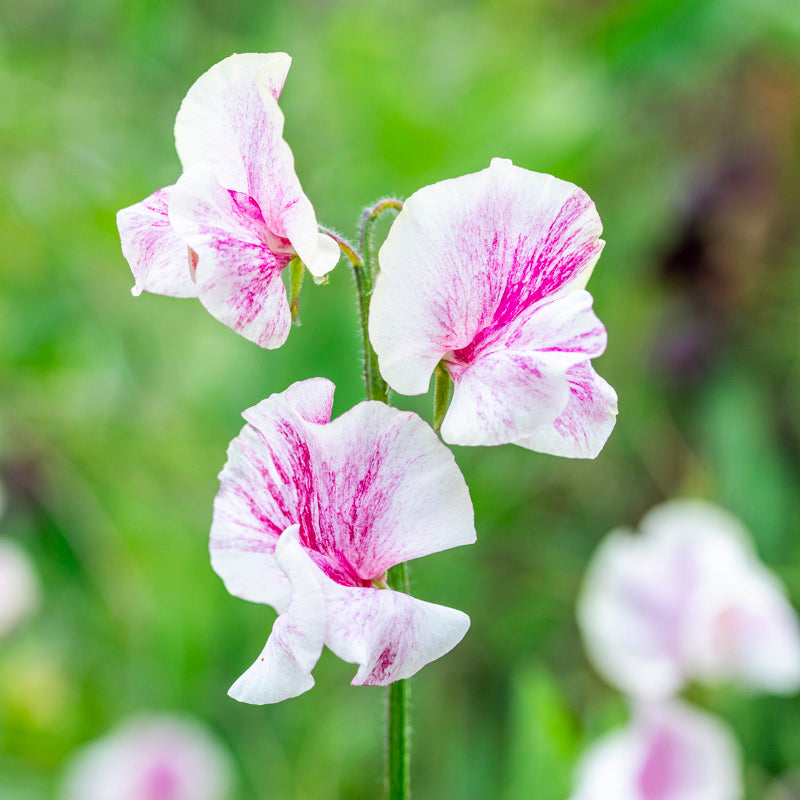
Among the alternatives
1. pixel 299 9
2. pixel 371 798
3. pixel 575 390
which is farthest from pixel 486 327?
pixel 299 9

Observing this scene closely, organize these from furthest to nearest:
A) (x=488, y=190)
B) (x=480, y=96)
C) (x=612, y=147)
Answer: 1. (x=612, y=147)
2. (x=480, y=96)
3. (x=488, y=190)

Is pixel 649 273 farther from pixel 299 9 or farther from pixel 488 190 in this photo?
pixel 488 190

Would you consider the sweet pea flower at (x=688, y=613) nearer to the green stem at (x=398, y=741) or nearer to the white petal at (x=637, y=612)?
the white petal at (x=637, y=612)

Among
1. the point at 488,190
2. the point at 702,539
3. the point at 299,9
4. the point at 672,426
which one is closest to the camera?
the point at 488,190

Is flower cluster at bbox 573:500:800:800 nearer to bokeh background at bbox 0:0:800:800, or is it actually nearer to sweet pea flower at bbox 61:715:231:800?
bokeh background at bbox 0:0:800:800

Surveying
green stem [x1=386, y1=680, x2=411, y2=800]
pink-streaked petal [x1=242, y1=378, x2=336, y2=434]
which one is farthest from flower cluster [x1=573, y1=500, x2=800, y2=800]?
pink-streaked petal [x1=242, y1=378, x2=336, y2=434]

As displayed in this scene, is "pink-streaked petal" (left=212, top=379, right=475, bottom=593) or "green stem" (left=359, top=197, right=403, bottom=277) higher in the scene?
"green stem" (left=359, top=197, right=403, bottom=277)

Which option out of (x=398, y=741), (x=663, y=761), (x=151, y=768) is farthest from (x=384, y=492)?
(x=151, y=768)
